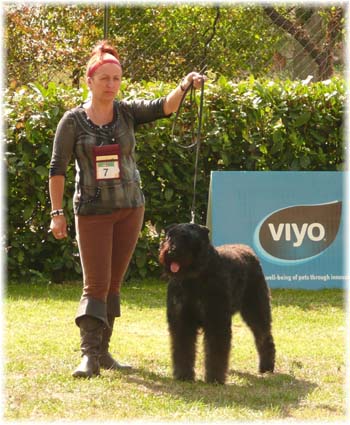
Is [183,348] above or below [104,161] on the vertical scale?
below

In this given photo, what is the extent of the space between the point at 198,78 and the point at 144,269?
4361 millimetres

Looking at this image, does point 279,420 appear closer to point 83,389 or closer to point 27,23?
point 83,389

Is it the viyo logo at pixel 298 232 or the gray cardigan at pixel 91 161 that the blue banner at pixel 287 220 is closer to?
the viyo logo at pixel 298 232

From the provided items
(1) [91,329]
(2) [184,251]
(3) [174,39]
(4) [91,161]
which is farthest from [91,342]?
(3) [174,39]

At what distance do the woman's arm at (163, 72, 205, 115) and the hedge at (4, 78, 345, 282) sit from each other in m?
3.65

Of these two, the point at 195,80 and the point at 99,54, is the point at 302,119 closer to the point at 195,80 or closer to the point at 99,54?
the point at 195,80

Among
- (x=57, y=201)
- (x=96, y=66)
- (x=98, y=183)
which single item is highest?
(x=96, y=66)

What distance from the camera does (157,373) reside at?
5305 mm

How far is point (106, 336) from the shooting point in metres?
5.42

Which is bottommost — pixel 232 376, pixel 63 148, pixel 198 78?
pixel 232 376

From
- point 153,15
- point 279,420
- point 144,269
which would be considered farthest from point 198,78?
point 153,15

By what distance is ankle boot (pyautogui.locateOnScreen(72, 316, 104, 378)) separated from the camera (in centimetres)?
509

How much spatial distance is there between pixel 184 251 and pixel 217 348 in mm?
635

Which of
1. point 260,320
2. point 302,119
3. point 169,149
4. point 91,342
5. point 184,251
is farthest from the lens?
point 302,119
